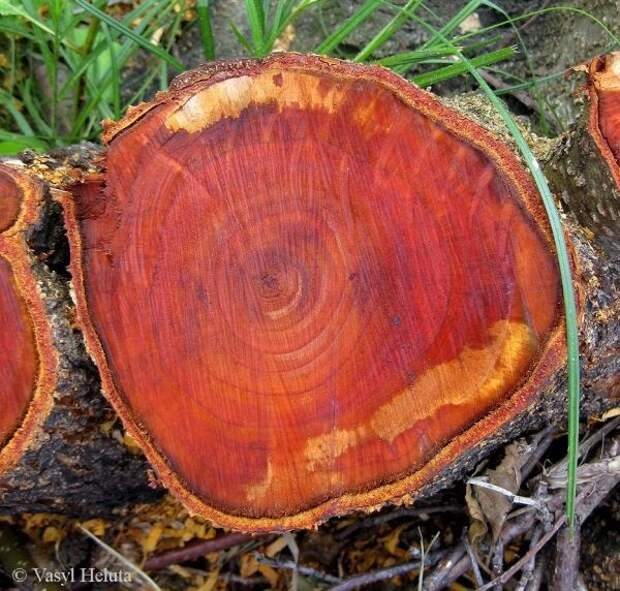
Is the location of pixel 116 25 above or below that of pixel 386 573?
above

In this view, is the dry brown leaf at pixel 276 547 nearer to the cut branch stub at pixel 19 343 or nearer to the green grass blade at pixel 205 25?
the cut branch stub at pixel 19 343

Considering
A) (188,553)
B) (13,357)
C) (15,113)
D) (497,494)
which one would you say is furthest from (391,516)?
(15,113)

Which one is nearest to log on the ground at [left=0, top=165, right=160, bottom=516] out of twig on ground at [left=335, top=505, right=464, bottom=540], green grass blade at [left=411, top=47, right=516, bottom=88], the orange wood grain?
the orange wood grain

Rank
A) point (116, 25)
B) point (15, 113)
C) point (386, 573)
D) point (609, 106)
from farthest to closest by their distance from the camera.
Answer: point (15, 113) → point (386, 573) → point (116, 25) → point (609, 106)

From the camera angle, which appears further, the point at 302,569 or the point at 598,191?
the point at 302,569

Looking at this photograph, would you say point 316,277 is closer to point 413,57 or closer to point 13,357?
point 13,357

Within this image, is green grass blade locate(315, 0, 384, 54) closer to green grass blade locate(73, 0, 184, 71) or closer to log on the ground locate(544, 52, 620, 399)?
green grass blade locate(73, 0, 184, 71)

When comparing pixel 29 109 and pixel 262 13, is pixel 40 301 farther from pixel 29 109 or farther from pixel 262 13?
pixel 29 109

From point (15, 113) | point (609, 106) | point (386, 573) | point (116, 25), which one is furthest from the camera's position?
point (15, 113)
